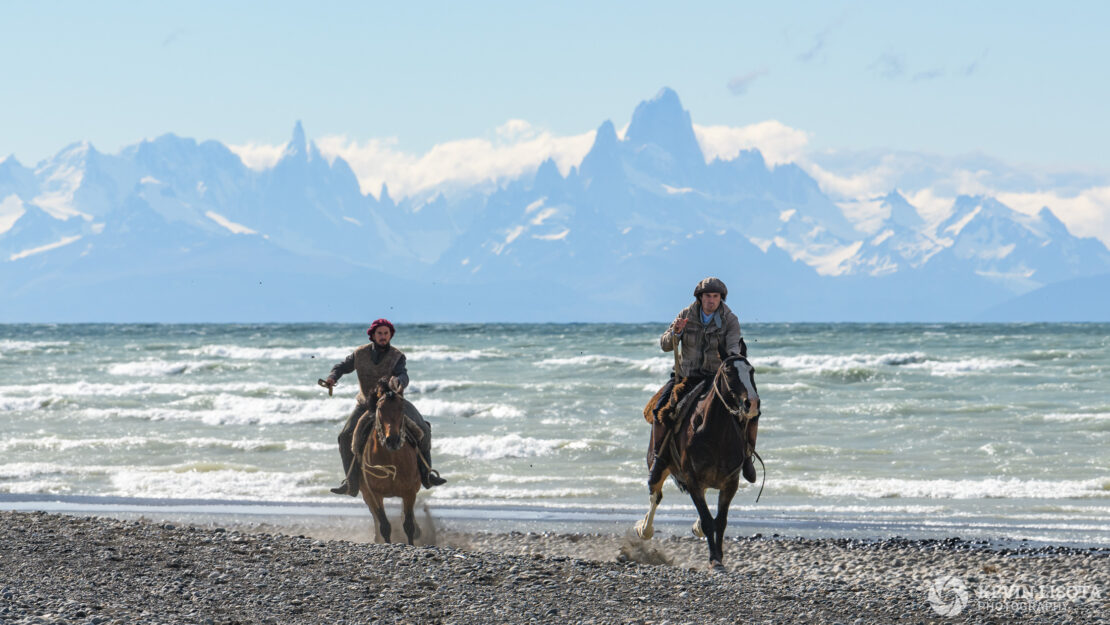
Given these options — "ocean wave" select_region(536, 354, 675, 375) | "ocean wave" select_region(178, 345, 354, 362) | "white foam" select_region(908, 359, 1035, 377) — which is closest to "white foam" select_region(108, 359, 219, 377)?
"ocean wave" select_region(178, 345, 354, 362)

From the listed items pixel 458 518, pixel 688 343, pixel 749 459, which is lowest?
pixel 458 518

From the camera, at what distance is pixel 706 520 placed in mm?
11367

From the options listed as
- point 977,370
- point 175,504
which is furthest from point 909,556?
point 977,370

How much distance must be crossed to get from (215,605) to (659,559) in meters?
4.64

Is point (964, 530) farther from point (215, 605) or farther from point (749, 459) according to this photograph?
point (215, 605)

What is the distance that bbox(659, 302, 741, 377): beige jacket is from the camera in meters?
11.1

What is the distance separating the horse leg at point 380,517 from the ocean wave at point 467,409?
14.2 meters

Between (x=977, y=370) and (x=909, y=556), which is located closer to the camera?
(x=909, y=556)

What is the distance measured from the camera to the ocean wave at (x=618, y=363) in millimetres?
42531

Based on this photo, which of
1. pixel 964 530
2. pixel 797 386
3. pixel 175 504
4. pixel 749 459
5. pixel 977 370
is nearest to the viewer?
pixel 749 459

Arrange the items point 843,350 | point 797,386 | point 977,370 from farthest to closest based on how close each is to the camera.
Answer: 1. point 843,350
2. point 977,370
3. point 797,386

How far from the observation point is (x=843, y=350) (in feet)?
197

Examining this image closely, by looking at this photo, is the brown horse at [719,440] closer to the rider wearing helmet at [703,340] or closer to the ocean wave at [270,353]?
the rider wearing helmet at [703,340]
